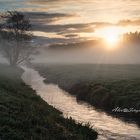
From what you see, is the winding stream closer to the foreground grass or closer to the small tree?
the foreground grass

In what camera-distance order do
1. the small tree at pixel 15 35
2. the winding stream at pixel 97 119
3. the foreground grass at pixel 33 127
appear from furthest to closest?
1. the small tree at pixel 15 35
2. the winding stream at pixel 97 119
3. the foreground grass at pixel 33 127

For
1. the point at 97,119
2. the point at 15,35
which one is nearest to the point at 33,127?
the point at 97,119

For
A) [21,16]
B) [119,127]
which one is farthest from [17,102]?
[21,16]

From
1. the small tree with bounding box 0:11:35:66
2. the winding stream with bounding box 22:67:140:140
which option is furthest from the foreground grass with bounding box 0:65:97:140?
the small tree with bounding box 0:11:35:66

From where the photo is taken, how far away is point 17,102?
31.3 meters

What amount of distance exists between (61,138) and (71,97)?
2706 cm

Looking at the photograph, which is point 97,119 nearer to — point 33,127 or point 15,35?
point 33,127

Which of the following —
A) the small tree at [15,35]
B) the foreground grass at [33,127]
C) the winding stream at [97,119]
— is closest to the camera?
the foreground grass at [33,127]

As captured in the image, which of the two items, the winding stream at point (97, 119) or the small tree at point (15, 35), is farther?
the small tree at point (15, 35)

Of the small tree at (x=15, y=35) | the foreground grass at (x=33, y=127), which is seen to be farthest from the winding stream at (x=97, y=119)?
the small tree at (x=15, y=35)

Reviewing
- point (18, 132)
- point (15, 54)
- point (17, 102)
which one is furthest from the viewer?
point (15, 54)

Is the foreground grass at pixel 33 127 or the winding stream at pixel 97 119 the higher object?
the foreground grass at pixel 33 127

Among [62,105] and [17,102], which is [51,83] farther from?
[17,102]

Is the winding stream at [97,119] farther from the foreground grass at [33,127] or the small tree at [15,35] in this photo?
the small tree at [15,35]
